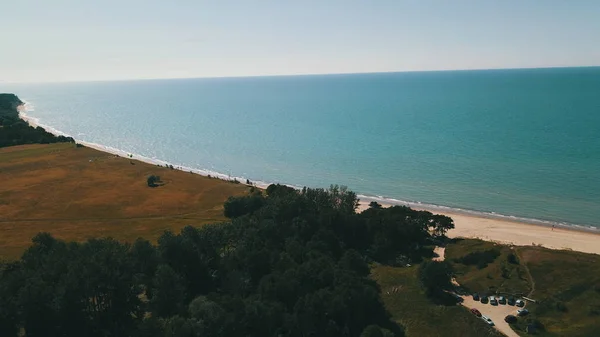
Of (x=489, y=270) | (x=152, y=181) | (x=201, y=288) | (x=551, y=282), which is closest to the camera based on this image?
(x=201, y=288)

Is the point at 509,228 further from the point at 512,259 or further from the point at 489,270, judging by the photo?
the point at 489,270

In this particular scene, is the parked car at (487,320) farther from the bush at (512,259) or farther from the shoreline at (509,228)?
the shoreline at (509,228)

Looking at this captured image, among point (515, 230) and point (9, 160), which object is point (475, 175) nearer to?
point (515, 230)

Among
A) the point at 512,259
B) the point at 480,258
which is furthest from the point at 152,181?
the point at 512,259

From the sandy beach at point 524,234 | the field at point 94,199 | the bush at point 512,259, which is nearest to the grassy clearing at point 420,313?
the bush at point 512,259

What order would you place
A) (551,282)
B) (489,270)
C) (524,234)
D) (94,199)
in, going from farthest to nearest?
(94,199) < (524,234) < (489,270) < (551,282)

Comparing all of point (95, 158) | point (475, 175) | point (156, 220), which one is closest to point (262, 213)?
point (156, 220)

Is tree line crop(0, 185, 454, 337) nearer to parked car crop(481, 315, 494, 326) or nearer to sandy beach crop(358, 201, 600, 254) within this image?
parked car crop(481, 315, 494, 326)
